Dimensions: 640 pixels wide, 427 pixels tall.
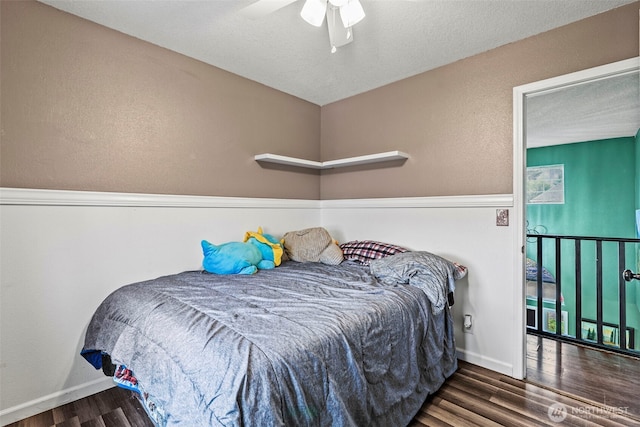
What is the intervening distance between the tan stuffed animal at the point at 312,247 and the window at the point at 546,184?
13.8ft

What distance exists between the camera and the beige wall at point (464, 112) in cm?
188

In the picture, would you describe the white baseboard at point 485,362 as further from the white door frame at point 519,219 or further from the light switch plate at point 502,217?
the light switch plate at point 502,217

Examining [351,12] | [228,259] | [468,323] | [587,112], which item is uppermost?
[587,112]

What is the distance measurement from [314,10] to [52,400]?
2592 mm

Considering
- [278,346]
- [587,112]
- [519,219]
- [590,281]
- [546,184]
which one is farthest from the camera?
[546,184]

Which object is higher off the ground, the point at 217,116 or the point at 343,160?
the point at 217,116

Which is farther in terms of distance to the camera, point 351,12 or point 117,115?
point 117,115

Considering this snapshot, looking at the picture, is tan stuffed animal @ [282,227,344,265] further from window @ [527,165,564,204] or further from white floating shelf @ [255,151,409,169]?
window @ [527,165,564,204]

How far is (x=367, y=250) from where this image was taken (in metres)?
2.57

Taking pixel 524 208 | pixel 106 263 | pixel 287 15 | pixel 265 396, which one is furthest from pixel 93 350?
pixel 524 208

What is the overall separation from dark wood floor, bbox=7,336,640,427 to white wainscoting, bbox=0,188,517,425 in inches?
5.8

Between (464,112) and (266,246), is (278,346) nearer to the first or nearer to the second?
(266,246)

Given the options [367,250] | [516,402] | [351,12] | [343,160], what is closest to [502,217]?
[367,250]

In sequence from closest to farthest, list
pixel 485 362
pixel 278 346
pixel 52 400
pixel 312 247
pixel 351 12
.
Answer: pixel 278 346, pixel 351 12, pixel 52 400, pixel 485 362, pixel 312 247
